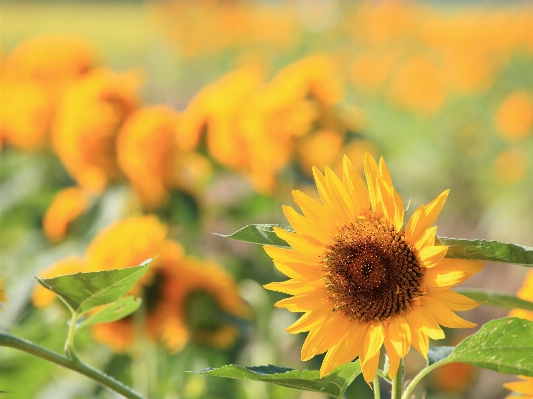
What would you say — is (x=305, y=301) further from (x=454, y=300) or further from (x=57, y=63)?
(x=57, y=63)

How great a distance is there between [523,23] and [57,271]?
3686mm

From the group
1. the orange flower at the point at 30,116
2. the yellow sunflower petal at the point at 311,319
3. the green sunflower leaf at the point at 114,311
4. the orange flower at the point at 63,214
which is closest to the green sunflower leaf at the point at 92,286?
the green sunflower leaf at the point at 114,311

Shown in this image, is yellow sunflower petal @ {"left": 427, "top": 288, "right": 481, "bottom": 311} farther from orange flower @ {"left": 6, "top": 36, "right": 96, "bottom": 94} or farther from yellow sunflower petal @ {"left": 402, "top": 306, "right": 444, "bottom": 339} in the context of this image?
orange flower @ {"left": 6, "top": 36, "right": 96, "bottom": 94}

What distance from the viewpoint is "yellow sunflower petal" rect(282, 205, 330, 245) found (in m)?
0.55

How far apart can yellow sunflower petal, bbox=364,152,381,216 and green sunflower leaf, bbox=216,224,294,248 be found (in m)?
0.06

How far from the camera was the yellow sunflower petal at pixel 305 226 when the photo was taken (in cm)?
55

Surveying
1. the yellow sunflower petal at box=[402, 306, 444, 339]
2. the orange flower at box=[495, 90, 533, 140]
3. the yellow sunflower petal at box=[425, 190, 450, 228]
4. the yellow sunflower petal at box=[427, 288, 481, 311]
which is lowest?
the orange flower at box=[495, 90, 533, 140]

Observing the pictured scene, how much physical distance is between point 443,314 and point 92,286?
0.25m

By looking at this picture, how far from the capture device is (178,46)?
18.5 ft

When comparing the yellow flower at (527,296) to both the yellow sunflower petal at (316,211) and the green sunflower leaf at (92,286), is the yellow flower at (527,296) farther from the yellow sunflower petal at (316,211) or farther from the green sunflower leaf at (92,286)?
the green sunflower leaf at (92,286)

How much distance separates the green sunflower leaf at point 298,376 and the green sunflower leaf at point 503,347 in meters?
0.07

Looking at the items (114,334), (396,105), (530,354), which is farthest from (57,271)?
(396,105)

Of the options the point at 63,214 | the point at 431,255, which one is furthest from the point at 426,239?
the point at 63,214

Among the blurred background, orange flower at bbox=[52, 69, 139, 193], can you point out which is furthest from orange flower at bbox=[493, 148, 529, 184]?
orange flower at bbox=[52, 69, 139, 193]
